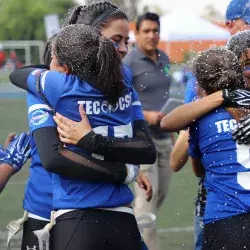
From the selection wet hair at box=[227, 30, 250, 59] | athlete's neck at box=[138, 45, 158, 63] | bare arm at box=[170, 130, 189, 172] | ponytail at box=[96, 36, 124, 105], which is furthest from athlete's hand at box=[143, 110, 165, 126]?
ponytail at box=[96, 36, 124, 105]

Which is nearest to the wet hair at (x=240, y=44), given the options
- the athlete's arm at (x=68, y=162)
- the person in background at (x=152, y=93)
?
the athlete's arm at (x=68, y=162)

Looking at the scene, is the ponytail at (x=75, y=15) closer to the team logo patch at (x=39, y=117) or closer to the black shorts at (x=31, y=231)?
the team logo patch at (x=39, y=117)

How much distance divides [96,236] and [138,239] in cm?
25

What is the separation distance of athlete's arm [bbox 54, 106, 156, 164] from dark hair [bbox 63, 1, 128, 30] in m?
0.65

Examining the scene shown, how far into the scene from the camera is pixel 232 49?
375 centimetres

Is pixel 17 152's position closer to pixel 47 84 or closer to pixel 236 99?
pixel 47 84

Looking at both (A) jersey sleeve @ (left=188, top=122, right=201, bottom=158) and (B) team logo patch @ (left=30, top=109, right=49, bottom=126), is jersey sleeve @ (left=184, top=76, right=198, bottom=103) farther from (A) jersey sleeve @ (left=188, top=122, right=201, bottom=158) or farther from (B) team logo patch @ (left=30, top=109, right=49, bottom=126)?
(B) team logo patch @ (left=30, top=109, right=49, bottom=126)

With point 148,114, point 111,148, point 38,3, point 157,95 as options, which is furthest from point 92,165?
point 38,3

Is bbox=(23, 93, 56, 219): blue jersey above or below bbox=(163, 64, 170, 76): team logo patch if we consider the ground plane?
below

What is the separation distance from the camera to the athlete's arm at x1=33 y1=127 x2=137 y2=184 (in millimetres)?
3047

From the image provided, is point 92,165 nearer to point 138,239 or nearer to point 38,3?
point 138,239

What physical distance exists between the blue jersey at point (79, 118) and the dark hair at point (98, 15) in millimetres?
532

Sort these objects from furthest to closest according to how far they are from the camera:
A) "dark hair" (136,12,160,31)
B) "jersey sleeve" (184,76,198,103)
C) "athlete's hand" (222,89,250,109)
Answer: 1. "dark hair" (136,12,160,31)
2. "jersey sleeve" (184,76,198,103)
3. "athlete's hand" (222,89,250,109)

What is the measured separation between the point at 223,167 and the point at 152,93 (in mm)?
3583
